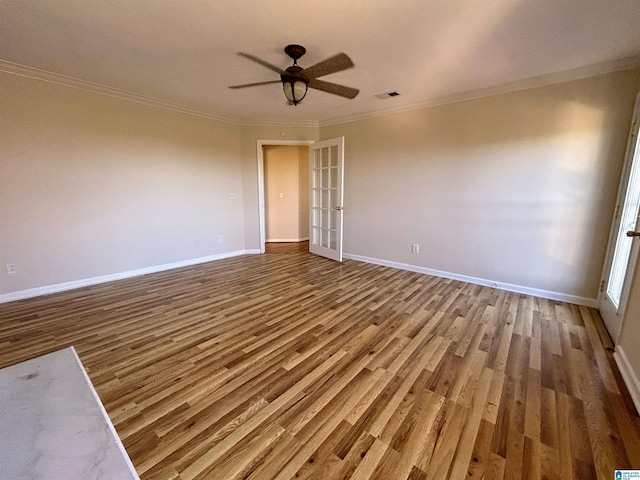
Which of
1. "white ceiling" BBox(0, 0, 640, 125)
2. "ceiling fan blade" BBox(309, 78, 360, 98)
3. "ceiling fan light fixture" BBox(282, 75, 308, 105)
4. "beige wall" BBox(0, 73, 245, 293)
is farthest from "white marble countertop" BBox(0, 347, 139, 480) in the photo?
"beige wall" BBox(0, 73, 245, 293)

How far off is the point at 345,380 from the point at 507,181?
3060mm

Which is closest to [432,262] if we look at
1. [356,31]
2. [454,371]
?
[454,371]

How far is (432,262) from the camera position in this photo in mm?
4027

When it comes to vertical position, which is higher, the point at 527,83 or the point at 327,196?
the point at 527,83

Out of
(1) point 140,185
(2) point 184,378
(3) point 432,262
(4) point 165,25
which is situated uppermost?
(4) point 165,25

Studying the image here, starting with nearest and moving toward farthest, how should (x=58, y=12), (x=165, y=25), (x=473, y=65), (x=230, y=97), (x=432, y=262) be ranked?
(x=58, y=12), (x=165, y=25), (x=473, y=65), (x=230, y=97), (x=432, y=262)

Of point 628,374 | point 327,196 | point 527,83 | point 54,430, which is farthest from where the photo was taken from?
point 327,196

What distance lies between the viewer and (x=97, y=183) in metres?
3.49

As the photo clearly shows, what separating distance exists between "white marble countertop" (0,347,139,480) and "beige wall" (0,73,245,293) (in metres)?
3.44

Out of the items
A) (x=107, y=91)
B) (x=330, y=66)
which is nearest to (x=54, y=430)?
(x=330, y=66)

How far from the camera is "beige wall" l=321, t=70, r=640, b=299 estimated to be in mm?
2791

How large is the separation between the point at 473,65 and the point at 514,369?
2.82m

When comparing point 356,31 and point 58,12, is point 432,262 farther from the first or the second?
point 58,12

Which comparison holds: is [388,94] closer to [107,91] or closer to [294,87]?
[294,87]
